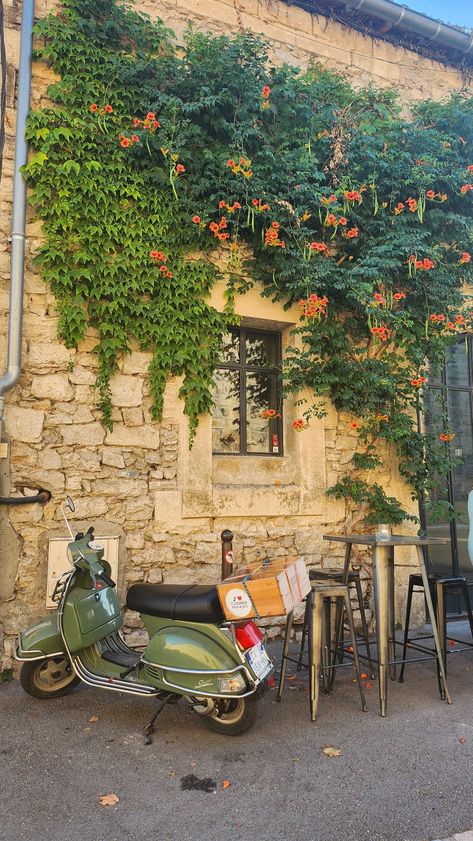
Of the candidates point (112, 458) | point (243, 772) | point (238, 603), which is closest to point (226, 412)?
point (112, 458)

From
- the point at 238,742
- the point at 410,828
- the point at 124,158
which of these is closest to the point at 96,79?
the point at 124,158

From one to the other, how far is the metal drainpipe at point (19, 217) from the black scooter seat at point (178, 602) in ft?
5.84

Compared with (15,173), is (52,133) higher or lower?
A: higher

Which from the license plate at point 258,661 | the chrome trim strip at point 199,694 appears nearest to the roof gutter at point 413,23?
the license plate at point 258,661

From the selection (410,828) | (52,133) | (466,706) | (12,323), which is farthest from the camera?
(52,133)

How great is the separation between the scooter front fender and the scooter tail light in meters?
1.18

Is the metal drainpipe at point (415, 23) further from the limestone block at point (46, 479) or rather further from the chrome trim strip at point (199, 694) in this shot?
the chrome trim strip at point (199, 694)

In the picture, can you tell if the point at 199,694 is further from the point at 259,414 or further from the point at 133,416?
the point at 259,414

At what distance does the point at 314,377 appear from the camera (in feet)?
17.5

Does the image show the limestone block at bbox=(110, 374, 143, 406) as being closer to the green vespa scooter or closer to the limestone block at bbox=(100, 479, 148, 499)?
the limestone block at bbox=(100, 479, 148, 499)

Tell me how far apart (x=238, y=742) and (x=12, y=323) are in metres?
3.27

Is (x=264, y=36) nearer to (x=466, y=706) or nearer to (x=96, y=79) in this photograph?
(x=96, y=79)

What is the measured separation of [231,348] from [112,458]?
5.49 feet

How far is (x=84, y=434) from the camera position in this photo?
4.59m
